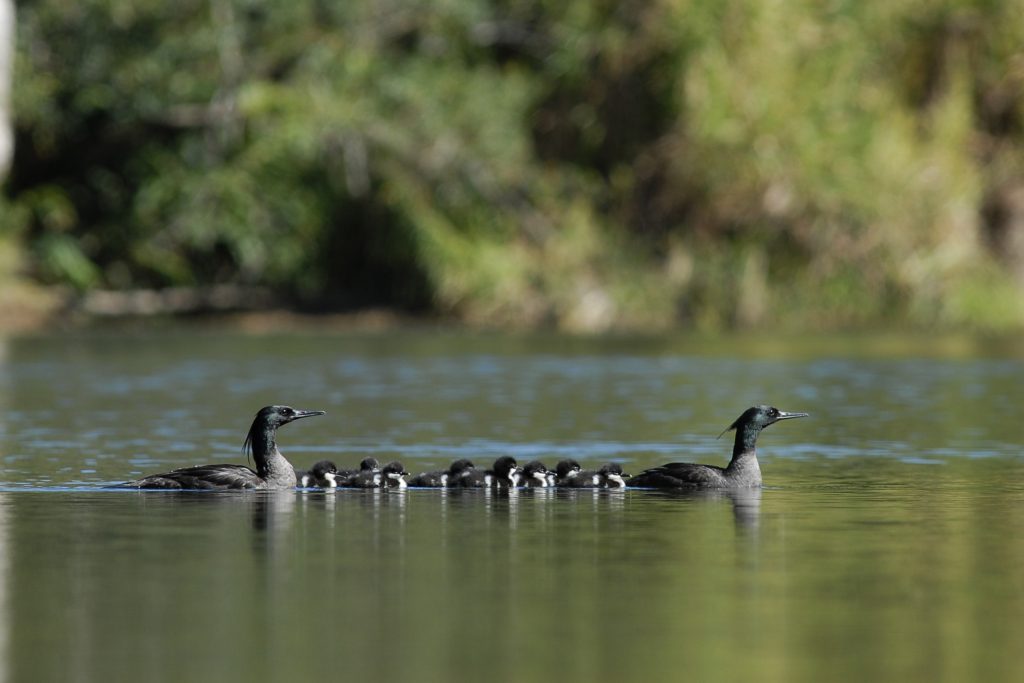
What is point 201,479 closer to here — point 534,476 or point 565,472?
point 534,476

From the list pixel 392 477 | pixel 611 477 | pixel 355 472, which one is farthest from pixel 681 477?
pixel 355 472

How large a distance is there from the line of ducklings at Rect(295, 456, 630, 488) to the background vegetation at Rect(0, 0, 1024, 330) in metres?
26.5

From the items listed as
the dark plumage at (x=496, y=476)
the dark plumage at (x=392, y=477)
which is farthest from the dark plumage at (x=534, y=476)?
the dark plumage at (x=392, y=477)

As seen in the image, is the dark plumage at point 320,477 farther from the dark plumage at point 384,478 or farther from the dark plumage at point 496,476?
the dark plumage at point 496,476

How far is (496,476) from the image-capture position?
55.9 ft

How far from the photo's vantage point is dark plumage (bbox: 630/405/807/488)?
55.6 ft

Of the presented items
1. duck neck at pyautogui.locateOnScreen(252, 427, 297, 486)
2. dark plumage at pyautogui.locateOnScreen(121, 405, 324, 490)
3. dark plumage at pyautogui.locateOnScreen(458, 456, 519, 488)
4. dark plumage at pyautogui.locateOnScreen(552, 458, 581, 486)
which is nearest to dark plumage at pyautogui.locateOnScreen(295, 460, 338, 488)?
dark plumage at pyautogui.locateOnScreen(121, 405, 324, 490)

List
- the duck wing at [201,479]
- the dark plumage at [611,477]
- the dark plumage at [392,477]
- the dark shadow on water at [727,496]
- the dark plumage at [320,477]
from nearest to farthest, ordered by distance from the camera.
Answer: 1. the dark shadow on water at [727,496]
2. the duck wing at [201,479]
3. the dark plumage at [611,477]
4. the dark plumage at [392,477]
5. the dark plumage at [320,477]

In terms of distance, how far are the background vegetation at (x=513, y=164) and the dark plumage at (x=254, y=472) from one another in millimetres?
26517

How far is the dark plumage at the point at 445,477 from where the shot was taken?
56.3 feet

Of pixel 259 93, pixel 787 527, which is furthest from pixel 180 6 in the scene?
pixel 787 527

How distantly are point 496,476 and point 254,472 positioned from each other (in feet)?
6.30

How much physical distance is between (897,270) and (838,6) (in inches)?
243

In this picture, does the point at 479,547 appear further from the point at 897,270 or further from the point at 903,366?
the point at 897,270
